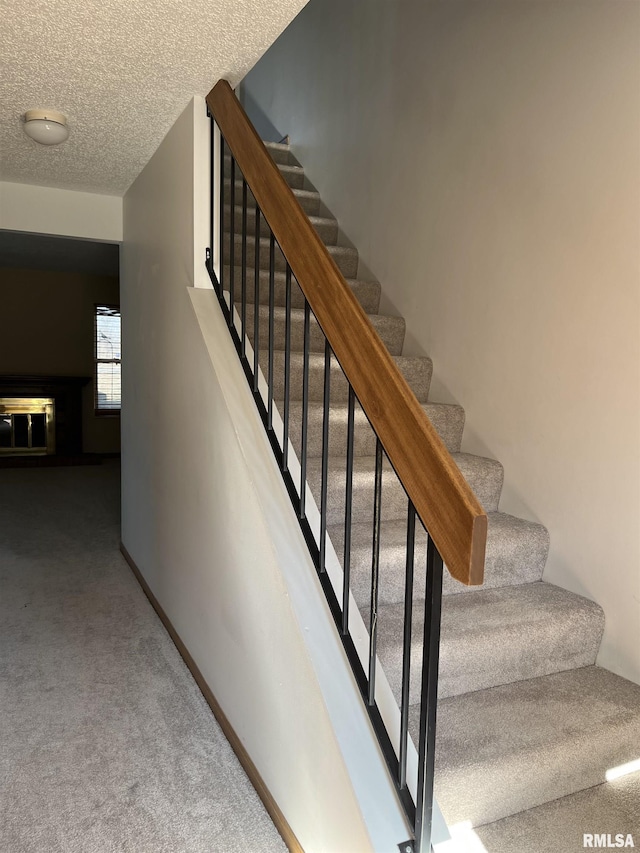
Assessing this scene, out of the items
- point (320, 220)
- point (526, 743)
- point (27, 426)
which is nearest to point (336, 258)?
point (320, 220)

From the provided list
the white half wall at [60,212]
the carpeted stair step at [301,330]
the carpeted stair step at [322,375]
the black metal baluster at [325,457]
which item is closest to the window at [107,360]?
the white half wall at [60,212]

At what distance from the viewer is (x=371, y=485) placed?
2145mm

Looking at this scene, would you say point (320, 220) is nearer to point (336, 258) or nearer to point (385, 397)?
point (336, 258)

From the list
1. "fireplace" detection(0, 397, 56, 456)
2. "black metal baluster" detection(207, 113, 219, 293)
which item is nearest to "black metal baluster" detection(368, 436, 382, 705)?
"black metal baluster" detection(207, 113, 219, 293)

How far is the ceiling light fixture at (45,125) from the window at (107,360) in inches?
226

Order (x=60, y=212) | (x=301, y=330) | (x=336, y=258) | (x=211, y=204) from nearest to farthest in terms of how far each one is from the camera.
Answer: (x=211, y=204)
(x=301, y=330)
(x=336, y=258)
(x=60, y=212)

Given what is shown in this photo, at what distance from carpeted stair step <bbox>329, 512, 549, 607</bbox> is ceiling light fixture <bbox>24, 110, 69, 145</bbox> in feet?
6.37

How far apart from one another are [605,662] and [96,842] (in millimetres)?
1552

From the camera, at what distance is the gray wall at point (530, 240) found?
1.86 metres

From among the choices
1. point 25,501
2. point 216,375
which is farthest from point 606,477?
point 25,501

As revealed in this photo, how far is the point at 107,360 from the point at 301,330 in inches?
236

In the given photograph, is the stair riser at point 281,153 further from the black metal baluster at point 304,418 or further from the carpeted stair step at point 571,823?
the carpeted stair step at point 571,823

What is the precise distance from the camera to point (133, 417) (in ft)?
11.2

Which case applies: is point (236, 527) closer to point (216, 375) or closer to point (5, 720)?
point (216, 375)
